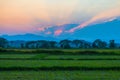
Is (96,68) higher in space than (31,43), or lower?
lower

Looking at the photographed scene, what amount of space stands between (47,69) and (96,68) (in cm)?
409

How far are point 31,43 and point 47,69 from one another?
87.8m

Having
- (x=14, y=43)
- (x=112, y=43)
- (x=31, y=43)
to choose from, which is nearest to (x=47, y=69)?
(x=112, y=43)

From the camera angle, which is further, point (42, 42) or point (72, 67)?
point (42, 42)

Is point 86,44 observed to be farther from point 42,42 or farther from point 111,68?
point 111,68
